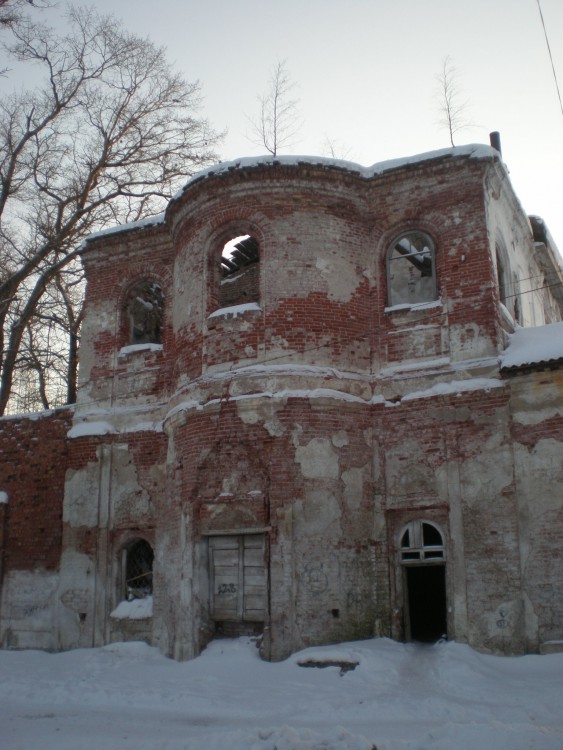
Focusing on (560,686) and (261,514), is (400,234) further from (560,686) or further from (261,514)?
(560,686)

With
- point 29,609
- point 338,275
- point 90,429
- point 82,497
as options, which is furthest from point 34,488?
point 338,275

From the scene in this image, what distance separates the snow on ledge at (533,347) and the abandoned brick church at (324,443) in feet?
0.14

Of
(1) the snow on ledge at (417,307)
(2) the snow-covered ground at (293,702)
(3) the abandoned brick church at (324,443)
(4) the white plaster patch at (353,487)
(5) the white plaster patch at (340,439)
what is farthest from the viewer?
(1) the snow on ledge at (417,307)

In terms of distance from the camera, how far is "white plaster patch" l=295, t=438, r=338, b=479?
12.0 meters

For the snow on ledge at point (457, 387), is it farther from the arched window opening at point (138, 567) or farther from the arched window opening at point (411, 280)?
the arched window opening at point (138, 567)

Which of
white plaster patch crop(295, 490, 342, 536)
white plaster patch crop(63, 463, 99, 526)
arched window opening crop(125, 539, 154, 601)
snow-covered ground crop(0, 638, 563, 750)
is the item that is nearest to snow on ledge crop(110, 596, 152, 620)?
arched window opening crop(125, 539, 154, 601)

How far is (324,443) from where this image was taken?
12.1m

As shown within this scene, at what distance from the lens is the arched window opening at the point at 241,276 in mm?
15602

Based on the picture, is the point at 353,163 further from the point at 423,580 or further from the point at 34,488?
the point at 34,488

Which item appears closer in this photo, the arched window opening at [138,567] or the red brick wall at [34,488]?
the arched window opening at [138,567]

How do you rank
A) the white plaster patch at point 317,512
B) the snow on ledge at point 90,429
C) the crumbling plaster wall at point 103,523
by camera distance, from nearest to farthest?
the white plaster patch at point 317,512
the crumbling plaster wall at point 103,523
the snow on ledge at point 90,429

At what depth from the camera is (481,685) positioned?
9.75m

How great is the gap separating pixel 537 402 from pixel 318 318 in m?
3.53

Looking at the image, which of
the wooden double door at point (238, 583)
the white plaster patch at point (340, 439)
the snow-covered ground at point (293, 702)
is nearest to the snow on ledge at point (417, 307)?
the white plaster patch at point (340, 439)
